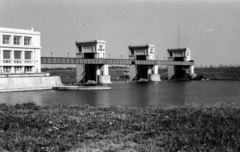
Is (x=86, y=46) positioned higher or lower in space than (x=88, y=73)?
higher

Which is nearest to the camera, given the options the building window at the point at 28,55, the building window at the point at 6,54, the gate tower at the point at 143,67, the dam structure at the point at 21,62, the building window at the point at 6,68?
the dam structure at the point at 21,62

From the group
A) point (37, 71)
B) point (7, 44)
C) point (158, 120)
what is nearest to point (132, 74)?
point (37, 71)

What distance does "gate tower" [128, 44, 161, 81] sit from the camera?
13000 centimetres

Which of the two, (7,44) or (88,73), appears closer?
(7,44)

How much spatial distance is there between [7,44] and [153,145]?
73656mm

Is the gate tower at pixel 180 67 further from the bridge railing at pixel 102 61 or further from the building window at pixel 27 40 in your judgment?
the building window at pixel 27 40

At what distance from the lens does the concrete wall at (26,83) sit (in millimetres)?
71375

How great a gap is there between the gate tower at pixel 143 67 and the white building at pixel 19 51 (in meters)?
54.7

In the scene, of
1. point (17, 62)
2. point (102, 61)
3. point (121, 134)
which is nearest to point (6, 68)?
point (17, 62)

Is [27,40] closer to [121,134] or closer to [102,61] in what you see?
[102,61]

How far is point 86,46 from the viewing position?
117 meters

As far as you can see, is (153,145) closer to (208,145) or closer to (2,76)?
(208,145)

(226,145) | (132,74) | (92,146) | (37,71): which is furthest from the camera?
(132,74)

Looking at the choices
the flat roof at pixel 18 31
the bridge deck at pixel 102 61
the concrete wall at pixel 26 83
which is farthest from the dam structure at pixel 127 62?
Answer: the concrete wall at pixel 26 83
